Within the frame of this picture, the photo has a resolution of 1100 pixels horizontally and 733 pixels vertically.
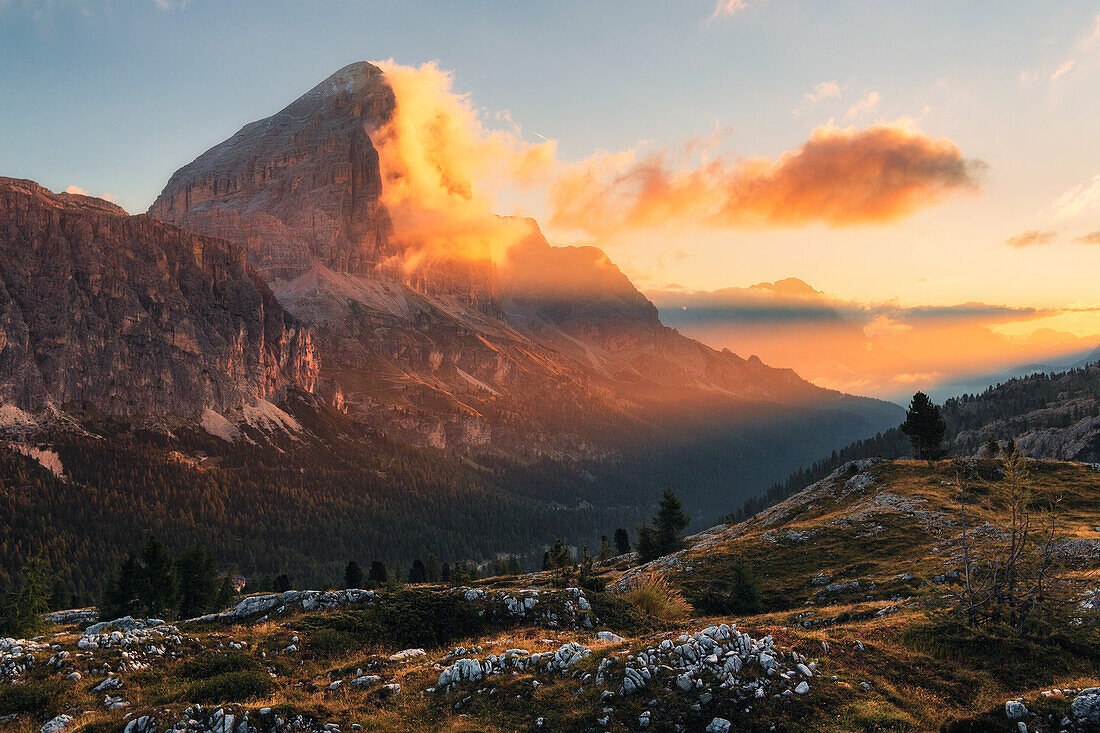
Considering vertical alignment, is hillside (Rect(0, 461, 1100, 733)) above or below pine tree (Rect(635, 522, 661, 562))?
above

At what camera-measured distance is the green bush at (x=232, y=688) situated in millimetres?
23578

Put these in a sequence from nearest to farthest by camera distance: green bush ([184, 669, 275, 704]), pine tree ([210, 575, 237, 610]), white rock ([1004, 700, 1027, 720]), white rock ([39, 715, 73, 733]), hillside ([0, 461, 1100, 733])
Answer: white rock ([1004, 700, 1027, 720]) < hillside ([0, 461, 1100, 733]) < white rock ([39, 715, 73, 733]) < green bush ([184, 669, 275, 704]) < pine tree ([210, 575, 237, 610])

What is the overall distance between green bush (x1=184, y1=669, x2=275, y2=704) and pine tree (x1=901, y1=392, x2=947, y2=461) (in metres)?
102

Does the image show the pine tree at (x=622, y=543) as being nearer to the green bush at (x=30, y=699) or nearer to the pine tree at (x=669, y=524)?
the pine tree at (x=669, y=524)

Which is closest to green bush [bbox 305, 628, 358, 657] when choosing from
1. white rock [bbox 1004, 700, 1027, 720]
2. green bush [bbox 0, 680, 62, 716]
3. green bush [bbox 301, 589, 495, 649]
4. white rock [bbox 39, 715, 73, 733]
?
green bush [bbox 301, 589, 495, 649]

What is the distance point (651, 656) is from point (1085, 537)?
1738 inches

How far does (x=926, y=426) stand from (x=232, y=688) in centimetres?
10617

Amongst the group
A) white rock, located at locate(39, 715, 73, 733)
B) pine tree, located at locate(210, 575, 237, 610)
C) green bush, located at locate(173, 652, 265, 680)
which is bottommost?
pine tree, located at locate(210, 575, 237, 610)

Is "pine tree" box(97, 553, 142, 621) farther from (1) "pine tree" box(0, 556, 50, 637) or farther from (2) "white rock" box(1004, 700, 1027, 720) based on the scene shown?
(2) "white rock" box(1004, 700, 1027, 720)

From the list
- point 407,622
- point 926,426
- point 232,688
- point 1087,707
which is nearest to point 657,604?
point 407,622

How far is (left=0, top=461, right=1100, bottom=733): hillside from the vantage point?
68.1ft

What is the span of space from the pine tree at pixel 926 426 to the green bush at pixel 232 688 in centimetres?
10184

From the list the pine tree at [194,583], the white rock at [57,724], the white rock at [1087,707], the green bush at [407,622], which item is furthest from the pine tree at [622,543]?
the white rock at [57,724]

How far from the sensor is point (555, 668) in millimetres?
25281
